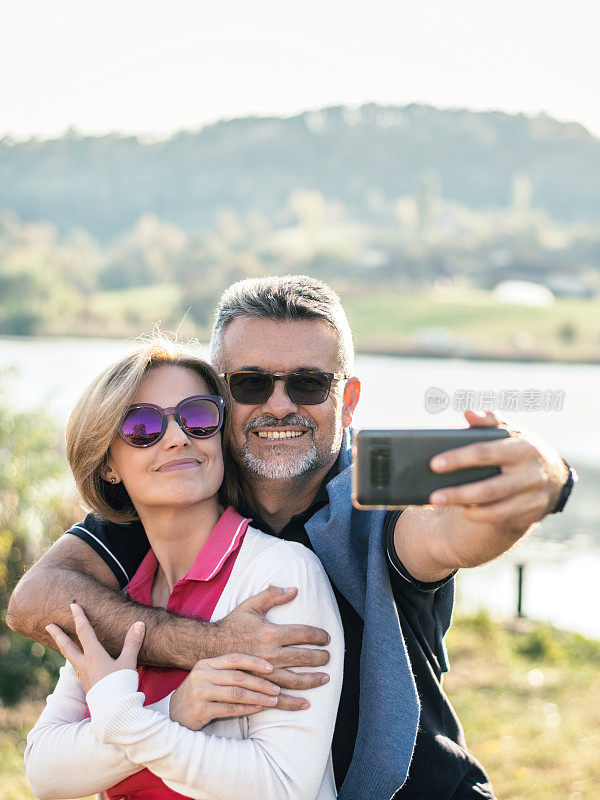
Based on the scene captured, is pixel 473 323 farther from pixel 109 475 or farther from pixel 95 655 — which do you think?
pixel 95 655

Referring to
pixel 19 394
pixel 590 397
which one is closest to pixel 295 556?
pixel 19 394

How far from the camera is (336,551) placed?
2092 mm

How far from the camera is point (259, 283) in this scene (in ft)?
8.94

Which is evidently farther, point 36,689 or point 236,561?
point 36,689

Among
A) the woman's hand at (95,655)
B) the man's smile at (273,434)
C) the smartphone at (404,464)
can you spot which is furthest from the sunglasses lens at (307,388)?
the smartphone at (404,464)

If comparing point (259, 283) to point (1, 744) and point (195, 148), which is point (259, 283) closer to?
point (1, 744)

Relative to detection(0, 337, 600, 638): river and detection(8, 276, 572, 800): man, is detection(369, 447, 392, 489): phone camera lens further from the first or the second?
detection(0, 337, 600, 638): river

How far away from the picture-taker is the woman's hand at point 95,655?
1928 mm

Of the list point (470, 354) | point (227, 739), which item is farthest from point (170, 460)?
point (470, 354)

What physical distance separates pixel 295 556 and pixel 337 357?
2.90ft

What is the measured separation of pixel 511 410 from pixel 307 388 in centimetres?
66

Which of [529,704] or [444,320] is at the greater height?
[444,320]

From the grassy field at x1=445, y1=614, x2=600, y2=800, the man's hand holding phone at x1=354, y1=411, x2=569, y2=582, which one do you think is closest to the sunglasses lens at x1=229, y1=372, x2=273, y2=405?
the man's hand holding phone at x1=354, y1=411, x2=569, y2=582

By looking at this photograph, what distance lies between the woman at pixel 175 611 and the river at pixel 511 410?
219mm
